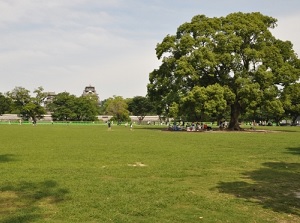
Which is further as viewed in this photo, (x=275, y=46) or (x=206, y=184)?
(x=275, y=46)

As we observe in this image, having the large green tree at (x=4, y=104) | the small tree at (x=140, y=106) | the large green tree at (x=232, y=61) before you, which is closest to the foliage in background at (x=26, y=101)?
the large green tree at (x=4, y=104)

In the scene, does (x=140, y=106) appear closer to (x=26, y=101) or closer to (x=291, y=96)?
(x=26, y=101)

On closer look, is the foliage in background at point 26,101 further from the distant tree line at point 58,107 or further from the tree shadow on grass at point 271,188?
the tree shadow on grass at point 271,188

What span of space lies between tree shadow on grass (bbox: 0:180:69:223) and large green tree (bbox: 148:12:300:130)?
35156mm

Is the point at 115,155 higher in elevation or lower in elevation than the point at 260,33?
lower

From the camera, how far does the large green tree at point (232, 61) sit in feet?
145

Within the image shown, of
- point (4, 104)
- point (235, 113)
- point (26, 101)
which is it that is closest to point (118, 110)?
point (26, 101)

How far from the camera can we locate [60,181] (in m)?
10.6

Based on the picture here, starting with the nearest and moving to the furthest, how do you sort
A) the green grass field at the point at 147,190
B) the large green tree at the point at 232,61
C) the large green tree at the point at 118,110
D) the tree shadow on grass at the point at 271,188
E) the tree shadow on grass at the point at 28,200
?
the tree shadow on grass at the point at 28,200 → the green grass field at the point at 147,190 → the tree shadow on grass at the point at 271,188 → the large green tree at the point at 232,61 → the large green tree at the point at 118,110

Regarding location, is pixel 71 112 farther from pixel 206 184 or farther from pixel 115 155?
pixel 206 184

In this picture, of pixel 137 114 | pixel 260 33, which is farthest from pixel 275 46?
pixel 137 114

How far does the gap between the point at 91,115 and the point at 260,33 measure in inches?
2780

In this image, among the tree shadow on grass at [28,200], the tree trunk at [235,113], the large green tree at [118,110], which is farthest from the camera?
the large green tree at [118,110]

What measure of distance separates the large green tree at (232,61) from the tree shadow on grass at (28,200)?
35.2 meters
